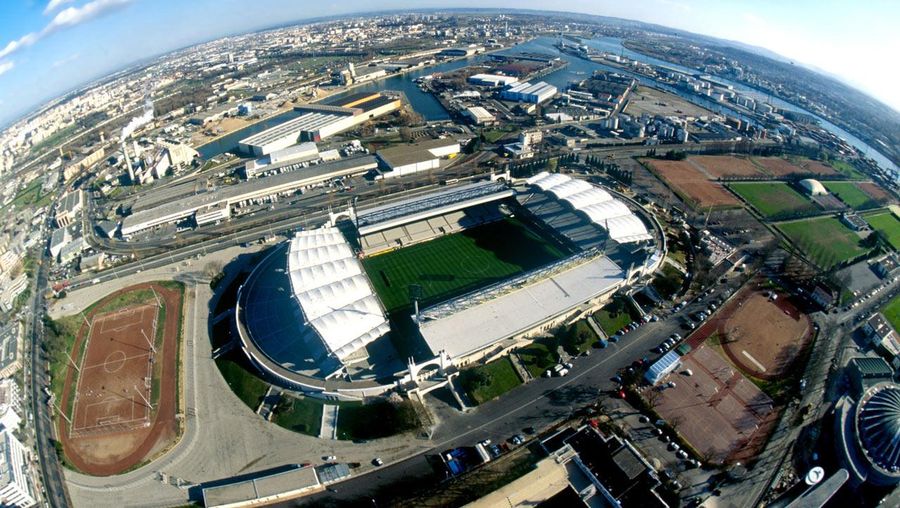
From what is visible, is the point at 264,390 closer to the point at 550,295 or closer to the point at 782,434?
the point at 550,295

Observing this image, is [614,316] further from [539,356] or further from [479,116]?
[479,116]

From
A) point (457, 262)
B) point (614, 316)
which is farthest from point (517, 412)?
point (457, 262)

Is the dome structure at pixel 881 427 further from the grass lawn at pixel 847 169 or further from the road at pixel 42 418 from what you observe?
the grass lawn at pixel 847 169

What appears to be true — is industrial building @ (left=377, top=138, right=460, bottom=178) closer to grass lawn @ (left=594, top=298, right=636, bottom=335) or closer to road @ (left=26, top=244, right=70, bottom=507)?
grass lawn @ (left=594, top=298, right=636, bottom=335)

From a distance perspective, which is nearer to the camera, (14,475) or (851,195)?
(14,475)

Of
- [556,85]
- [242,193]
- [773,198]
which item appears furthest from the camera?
[556,85]

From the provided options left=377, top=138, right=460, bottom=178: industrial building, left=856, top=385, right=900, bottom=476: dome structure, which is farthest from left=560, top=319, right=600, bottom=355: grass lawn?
left=377, top=138, right=460, bottom=178: industrial building
